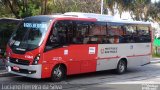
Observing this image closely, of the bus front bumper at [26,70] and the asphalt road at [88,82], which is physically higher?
the bus front bumper at [26,70]

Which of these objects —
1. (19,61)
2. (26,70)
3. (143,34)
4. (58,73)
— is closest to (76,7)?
(143,34)

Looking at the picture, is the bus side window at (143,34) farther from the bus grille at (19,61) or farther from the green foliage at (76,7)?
the green foliage at (76,7)

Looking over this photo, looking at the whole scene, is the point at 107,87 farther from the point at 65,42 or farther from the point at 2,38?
the point at 2,38

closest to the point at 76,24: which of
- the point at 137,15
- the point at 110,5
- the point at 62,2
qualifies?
the point at 62,2

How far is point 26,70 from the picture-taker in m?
13.8

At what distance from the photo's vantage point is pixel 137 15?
53500mm

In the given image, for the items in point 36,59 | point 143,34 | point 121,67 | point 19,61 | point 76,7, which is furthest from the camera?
point 76,7

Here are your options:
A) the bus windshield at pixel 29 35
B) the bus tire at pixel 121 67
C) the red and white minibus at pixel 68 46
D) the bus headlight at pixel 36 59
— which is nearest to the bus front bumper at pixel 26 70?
the red and white minibus at pixel 68 46

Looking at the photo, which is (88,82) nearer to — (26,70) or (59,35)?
(59,35)

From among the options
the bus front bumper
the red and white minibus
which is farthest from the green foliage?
the bus front bumper

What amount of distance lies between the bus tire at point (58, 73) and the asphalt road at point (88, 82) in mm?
201

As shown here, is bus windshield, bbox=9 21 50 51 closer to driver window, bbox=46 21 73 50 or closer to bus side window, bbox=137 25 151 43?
driver window, bbox=46 21 73 50

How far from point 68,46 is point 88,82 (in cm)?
170

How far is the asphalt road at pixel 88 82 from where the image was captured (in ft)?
43.6
